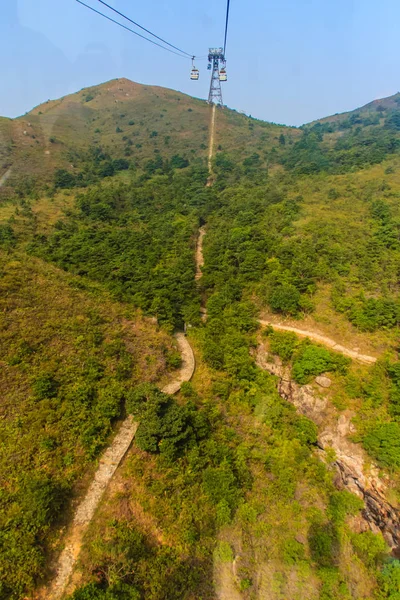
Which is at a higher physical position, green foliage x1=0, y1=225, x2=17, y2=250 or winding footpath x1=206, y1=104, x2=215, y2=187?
A: winding footpath x1=206, y1=104, x2=215, y2=187

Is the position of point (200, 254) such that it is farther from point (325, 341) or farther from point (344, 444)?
point (344, 444)

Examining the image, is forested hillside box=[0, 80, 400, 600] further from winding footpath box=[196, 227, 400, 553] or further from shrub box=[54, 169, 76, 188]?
shrub box=[54, 169, 76, 188]

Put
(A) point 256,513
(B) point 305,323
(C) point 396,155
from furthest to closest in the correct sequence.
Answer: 1. (C) point 396,155
2. (B) point 305,323
3. (A) point 256,513

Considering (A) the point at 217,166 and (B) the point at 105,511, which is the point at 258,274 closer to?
(B) the point at 105,511

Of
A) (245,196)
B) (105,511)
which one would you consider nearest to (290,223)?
(245,196)

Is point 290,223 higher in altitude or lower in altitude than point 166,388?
higher

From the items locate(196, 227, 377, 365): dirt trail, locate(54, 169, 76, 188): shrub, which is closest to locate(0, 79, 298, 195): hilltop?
locate(54, 169, 76, 188): shrub

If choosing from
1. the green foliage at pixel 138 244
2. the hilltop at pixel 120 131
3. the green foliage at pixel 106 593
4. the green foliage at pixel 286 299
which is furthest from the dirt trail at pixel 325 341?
the hilltop at pixel 120 131
